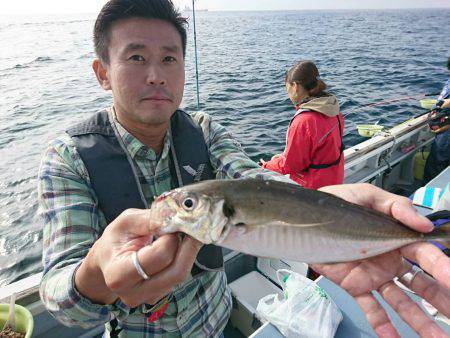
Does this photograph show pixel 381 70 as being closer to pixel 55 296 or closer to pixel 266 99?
pixel 266 99

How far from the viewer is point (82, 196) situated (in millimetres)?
2090

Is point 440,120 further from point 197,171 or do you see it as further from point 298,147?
A: point 197,171

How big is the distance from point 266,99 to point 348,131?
15.1 ft

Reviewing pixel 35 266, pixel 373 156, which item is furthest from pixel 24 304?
pixel 373 156

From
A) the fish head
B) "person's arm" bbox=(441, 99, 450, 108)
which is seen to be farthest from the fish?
"person's arm" bbox=(441, 99, 450, 108)

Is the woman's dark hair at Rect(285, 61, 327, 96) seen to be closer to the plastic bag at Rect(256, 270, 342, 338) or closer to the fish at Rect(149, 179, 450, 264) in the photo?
the plastic bag at Rect(256, 270, 342, 338)

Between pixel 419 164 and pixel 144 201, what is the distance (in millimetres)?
7003

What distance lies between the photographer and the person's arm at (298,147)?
476cm

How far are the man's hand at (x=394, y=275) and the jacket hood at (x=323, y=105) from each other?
8.52 feet

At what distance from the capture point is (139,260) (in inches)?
55.5

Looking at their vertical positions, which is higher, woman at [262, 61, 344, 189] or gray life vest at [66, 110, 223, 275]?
gray life vest at [66, 110, 223, 275]

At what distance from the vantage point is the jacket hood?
471cm

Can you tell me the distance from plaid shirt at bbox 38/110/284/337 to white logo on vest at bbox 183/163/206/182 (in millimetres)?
147

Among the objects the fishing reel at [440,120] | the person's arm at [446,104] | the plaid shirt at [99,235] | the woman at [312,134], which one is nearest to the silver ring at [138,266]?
the plaid shirt at [99,235]
